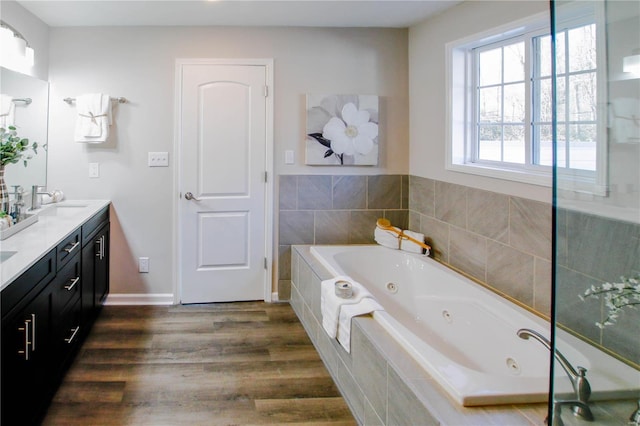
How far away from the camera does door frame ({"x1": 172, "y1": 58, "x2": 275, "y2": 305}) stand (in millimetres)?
3883

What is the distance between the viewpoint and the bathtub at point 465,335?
1135mm

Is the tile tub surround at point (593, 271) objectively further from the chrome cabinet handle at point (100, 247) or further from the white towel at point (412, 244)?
the chrome cabinet handle at point (100, 247)

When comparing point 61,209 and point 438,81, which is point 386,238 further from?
point 61,209

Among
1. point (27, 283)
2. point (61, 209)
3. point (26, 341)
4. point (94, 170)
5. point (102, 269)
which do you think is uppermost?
point (94, 170)

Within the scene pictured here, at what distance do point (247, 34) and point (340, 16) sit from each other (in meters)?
0.79

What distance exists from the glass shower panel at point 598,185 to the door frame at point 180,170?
9.89 ft

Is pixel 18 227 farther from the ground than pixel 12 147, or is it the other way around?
pixel 12 147

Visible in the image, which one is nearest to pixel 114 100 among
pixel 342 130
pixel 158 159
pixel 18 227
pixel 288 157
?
pixel 158 159

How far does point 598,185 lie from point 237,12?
3036 millimetres

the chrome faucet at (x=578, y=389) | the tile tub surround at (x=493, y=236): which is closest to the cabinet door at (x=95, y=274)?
the tile tub surround at (x=493, y=236)

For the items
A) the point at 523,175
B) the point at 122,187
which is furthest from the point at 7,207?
the point at 523,175

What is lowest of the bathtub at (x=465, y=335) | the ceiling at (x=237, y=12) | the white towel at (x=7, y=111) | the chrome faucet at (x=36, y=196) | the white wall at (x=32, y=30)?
the bathtub at (x=465, y=335)

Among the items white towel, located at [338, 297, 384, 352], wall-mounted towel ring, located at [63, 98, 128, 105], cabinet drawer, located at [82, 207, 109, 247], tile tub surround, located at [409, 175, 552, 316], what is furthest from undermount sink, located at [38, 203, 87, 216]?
tile tub surround, located at [409, 175, 552, 316]

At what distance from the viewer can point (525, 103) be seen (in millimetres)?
2793
